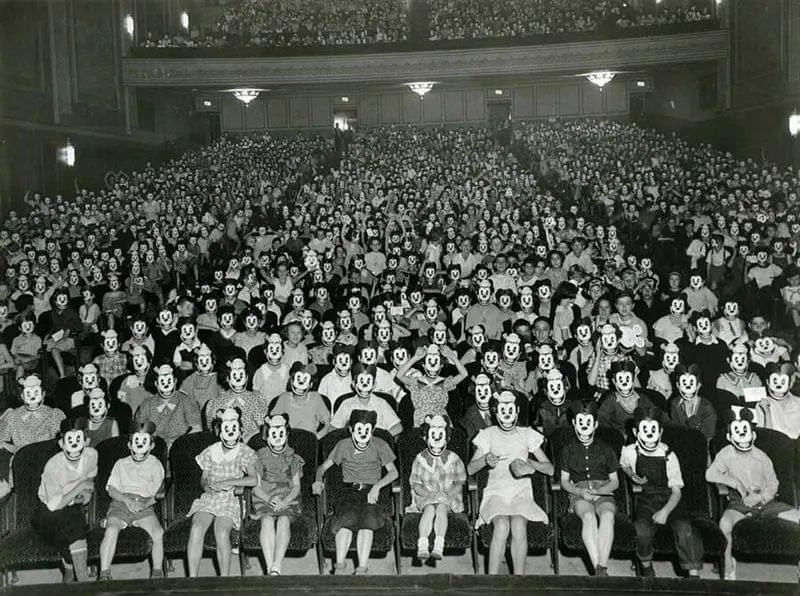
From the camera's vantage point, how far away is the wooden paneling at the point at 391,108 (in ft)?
95.1

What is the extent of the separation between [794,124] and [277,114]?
752 inches

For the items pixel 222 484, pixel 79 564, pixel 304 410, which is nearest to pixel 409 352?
pixel 304 410

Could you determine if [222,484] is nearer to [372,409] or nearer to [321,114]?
[372,409]

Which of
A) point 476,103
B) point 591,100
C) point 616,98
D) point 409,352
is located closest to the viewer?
point 409,352

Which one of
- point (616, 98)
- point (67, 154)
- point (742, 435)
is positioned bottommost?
point (742, 435)

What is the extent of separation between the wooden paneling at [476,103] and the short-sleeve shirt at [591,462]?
25.3 metres

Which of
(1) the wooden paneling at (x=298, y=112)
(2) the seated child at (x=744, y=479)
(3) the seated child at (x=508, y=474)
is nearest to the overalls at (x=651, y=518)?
(2) the seated child at (x=744, y=479)

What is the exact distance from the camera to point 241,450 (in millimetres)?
5066

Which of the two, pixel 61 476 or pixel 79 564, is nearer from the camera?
pixel 79 564

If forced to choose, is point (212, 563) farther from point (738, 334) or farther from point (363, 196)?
point (363, 196)

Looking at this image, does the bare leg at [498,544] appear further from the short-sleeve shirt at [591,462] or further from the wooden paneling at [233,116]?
the wooden paneling at [233,116]

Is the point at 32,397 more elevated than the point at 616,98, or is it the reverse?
the point at 616,98

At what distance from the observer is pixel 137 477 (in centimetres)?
499

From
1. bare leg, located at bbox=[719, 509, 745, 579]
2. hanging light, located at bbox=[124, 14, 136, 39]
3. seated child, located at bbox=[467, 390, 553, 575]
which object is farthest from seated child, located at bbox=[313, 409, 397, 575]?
hanging light, located at bbox=[124, 14, 136, 39]
